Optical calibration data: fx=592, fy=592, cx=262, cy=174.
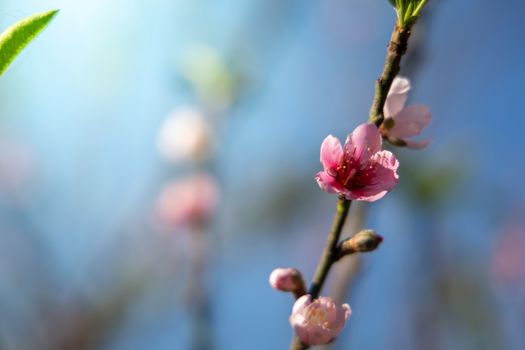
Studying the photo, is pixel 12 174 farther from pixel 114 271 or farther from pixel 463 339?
pixel 463 339

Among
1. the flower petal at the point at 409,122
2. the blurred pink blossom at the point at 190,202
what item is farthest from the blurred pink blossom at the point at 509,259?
the flower petal at the point at 409,122

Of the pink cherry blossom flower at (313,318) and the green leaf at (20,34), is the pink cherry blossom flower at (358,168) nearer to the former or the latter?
the pink cherry blossom flower at (313,318)

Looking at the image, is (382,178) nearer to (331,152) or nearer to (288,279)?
(331,152)

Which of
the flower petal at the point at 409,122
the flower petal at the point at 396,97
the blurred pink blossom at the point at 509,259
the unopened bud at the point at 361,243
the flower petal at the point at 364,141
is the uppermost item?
the flower petal at the point at 396,97

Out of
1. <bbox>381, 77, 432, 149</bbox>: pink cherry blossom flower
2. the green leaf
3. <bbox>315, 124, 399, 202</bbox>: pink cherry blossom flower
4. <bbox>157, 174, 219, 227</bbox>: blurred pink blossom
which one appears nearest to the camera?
the green leaf

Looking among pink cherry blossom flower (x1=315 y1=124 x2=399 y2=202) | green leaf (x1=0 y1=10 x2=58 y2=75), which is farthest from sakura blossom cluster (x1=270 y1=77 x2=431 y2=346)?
green leaf (x1=0 y1=10 x2=58 y2=75)

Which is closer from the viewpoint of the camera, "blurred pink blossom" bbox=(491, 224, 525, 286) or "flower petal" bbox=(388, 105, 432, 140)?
"flower petal" bbox=(388, 105, 432, 140)

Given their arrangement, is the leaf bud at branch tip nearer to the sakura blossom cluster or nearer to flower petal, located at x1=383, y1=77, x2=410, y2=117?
the sakura blossom cluster

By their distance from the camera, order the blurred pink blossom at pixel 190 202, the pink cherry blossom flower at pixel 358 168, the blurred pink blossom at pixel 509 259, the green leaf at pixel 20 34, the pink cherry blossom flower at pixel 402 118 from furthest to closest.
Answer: the blurred pink blossom at pixel 509 259 → the blurred pink blossom at pixel 190 202 → the pink cherry blossom flower at pixel 402 118 → the pink cherry blossom flower at pixel 358 168 → the green leaf at pixel 20 34
